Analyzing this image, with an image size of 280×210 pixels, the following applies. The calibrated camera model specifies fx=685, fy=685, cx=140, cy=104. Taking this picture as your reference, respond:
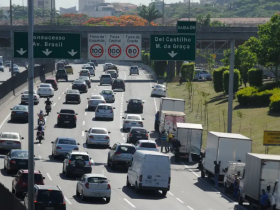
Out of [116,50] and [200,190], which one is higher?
[116,50]

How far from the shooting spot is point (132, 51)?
3591 centimetres

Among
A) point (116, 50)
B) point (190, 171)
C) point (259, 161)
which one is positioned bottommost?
point (190, 171)

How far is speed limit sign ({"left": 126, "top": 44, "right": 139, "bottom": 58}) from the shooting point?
35781mm

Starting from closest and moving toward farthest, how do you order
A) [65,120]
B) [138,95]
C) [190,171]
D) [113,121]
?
[190,171]
[65,120]
[113,121]
[138,95]

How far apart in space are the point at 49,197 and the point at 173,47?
34.5 ft

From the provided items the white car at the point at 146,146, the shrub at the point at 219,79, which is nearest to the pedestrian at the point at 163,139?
the white car at the point at 146,146

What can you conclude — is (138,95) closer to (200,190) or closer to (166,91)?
(166,91)

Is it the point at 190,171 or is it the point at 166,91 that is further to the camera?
the point at 166,91

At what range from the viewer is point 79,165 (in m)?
37.4

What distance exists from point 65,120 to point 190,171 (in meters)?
18.7

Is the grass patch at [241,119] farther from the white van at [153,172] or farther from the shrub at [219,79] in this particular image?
the white van at [153,172]

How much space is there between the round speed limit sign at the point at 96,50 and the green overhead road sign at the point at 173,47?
3.65 metres

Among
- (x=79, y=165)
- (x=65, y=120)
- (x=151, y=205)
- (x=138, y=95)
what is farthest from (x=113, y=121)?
(x=151, y=205)

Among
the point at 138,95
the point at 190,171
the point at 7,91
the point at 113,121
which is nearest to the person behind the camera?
the point at 190,171
